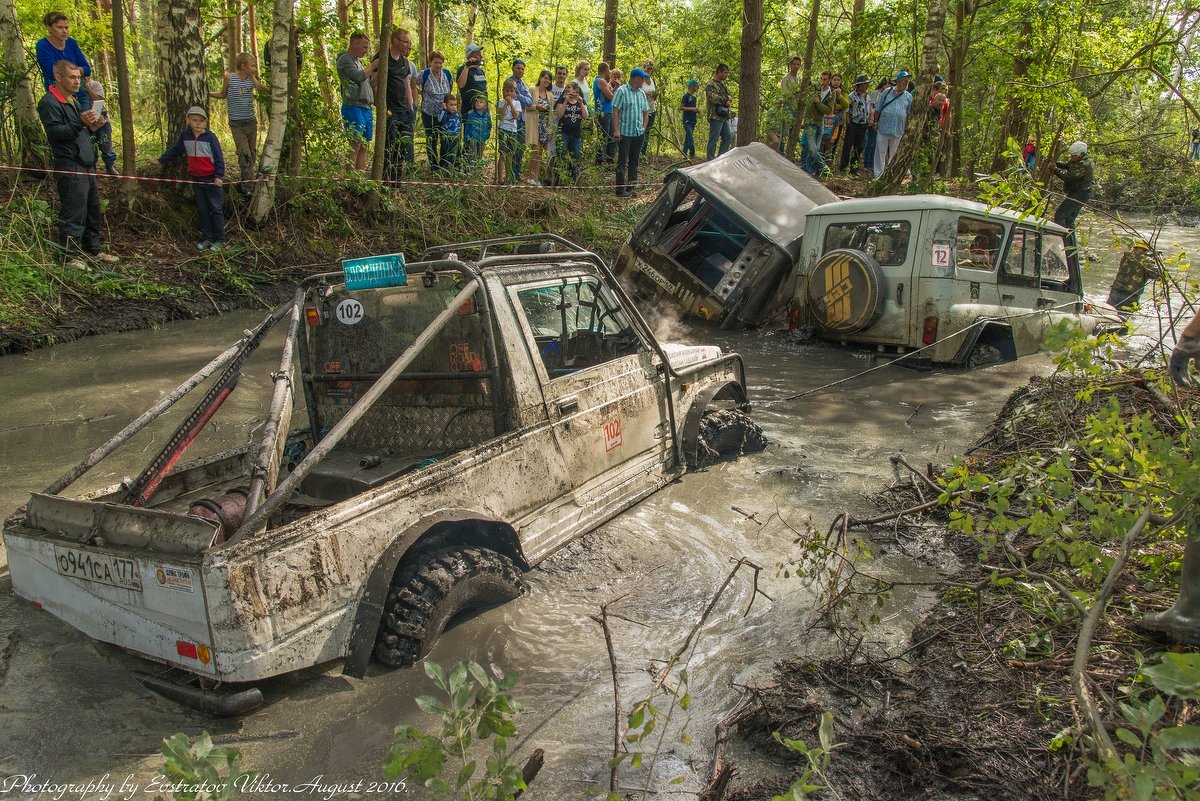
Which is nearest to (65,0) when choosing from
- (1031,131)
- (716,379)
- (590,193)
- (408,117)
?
(408,117)

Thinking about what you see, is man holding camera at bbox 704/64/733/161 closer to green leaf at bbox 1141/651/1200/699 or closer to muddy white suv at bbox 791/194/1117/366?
muddy white suv at bbox 791/194/1117/366

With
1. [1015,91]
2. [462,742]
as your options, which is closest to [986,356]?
[1015,91]

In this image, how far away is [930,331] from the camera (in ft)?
28.7

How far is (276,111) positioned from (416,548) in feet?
29.9

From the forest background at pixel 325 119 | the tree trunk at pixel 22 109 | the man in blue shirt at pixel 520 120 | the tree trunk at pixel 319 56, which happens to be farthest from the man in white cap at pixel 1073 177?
the tree trunk at pixel 22 109

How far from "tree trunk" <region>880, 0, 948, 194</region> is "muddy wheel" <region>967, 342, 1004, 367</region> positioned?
6790 millimetres

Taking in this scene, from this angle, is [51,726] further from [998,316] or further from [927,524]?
[998,316]

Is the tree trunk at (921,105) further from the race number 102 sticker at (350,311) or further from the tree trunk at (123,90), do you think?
the race number 102 sticker at (350,311)

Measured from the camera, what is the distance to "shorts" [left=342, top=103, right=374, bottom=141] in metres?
12.2

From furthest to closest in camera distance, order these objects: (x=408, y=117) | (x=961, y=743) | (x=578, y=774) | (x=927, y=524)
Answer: (x=408, y=117) < (x=927, y=524) < (x=578, y=774) < (x=961, y=743)

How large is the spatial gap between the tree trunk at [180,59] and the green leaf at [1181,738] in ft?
41.3

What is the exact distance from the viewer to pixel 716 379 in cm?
629

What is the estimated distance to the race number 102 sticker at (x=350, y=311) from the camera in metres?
4.61

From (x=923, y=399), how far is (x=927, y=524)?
327 centimetres
